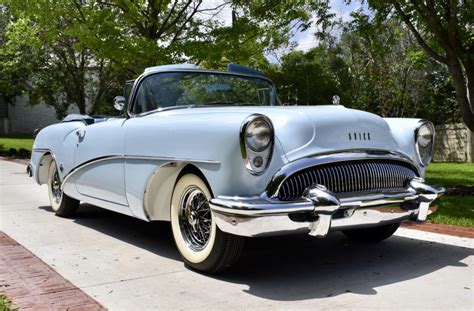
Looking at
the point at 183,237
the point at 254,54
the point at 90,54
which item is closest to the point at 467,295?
the point at 183,237

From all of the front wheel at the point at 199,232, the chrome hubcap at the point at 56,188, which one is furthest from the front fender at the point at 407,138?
the chrome hubcap at the point at 56,188

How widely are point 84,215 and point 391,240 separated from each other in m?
3.83

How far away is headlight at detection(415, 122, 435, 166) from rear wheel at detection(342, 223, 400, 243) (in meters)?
0.75

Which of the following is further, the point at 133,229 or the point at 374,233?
the point at 133,229

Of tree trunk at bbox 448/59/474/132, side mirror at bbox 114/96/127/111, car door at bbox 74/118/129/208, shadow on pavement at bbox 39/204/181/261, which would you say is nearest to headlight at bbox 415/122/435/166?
shadow on pavement at bbox 39/204/181/261

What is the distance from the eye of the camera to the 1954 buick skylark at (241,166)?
3.49 metres

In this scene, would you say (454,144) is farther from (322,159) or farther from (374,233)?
(322,159)

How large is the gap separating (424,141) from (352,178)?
3.55ft

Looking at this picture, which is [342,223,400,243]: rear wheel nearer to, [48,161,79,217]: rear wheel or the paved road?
the paved road

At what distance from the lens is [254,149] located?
3.54 m

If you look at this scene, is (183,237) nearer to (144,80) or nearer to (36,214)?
(144,80)

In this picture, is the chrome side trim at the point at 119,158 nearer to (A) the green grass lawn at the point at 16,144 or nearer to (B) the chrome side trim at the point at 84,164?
(B) the chrome side trim at the point at 84,164

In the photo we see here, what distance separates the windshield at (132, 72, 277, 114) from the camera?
4.92 m

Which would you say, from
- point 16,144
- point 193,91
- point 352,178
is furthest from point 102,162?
point 16,144
